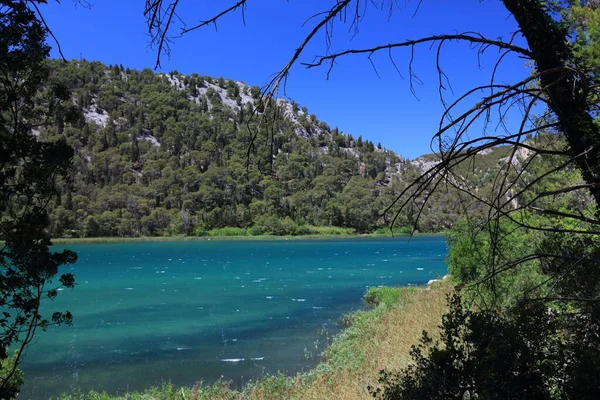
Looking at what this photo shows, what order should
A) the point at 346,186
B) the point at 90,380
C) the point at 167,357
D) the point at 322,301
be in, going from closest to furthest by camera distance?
the point at 90,380 < the point at 167,357 < the point at 322,301 < the point at 346,186

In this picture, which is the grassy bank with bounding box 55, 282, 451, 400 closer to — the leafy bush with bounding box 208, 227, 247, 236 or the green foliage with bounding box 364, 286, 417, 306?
the green foliage with bounding box 364, 286, 417, 306

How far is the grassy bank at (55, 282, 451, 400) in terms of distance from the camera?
362 inches

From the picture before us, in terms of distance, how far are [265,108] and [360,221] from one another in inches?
6216

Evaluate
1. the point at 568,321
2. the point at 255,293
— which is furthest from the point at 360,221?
the point at 568,321

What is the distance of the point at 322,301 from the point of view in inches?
1135

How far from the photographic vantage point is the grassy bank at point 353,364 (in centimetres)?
919

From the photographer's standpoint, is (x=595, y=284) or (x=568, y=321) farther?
(x=568, y=321)

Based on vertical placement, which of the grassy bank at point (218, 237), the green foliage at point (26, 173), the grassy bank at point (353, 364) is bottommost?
the grassy bank at point (218, 237)

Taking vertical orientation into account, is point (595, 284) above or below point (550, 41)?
below

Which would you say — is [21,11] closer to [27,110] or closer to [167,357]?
[27,110]

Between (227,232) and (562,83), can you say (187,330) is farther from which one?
(227,232)

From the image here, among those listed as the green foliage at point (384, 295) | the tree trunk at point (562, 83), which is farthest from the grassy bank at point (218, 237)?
the tree trunk at point (562, 83)

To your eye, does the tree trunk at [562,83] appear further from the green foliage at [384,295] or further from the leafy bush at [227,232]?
the leafy bush at [227,232]

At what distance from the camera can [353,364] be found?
11656mm
